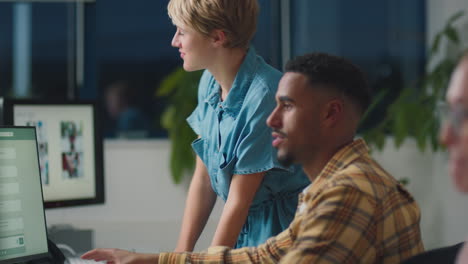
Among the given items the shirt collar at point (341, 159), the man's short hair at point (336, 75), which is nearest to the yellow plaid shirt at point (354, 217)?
the shirt collar at point (341, 159)

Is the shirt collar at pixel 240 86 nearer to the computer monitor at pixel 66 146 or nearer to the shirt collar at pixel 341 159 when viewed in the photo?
the shirt collar at pixel 341 159

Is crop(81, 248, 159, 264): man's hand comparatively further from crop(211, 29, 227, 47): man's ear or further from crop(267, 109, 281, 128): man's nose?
crop(211, 29, 227, 47): man's ear

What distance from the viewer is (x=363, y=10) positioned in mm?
4891

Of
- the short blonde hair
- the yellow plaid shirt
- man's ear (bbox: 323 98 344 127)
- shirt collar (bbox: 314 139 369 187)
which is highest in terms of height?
the short blonde hair

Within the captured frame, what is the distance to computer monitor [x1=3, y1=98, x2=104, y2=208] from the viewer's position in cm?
232

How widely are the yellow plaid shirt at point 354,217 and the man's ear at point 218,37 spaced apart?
1.73ft

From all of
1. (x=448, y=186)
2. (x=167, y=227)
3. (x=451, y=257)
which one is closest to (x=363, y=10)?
(x=448, y=186)

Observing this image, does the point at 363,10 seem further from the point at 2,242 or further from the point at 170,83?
the point at 2,242

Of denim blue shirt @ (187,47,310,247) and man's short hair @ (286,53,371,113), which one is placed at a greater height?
man's short hair @ (286,53,371,113)

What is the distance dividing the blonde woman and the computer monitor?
74 centimetres

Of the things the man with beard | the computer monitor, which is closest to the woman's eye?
the man with beard

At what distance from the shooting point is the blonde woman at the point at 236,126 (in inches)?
62.3

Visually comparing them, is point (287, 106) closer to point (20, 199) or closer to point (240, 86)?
point (240, 86)

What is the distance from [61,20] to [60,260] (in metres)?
3.41
